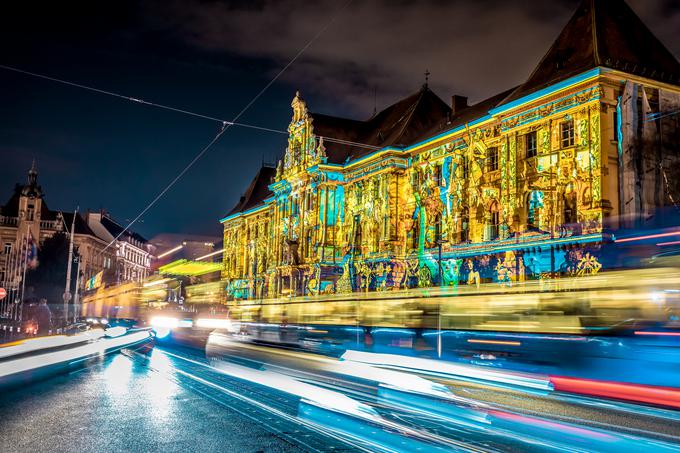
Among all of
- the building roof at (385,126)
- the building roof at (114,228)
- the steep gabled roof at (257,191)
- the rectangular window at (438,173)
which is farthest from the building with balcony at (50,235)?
the rectangular window at (438,173)

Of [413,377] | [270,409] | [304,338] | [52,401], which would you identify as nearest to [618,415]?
[413,377]

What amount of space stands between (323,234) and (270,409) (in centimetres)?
4336

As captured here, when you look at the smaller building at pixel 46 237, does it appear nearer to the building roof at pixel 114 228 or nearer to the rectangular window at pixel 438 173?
the building roof at pixel 114 228

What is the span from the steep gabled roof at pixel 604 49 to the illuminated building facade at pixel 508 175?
0.32 feet

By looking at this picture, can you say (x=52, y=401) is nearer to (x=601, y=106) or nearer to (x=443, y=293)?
(x=443, y=293)

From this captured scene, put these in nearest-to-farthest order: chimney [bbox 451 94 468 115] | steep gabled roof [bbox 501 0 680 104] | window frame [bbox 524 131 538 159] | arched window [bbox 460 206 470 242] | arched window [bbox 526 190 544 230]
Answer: steep gabled roof [bbox 501 0 680 104], arched window [bbox 526 190 544 230], window frame [bbox 524 131 538 159], arched window [bbox 460 206 470 242], chimney [bbox 451 94 468 115]

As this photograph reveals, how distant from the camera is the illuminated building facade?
100ft

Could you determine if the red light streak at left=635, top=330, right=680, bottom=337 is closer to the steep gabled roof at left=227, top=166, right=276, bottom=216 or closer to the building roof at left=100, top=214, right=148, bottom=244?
the steep gabled roof at left=227, top=166, right=276, bottom=216

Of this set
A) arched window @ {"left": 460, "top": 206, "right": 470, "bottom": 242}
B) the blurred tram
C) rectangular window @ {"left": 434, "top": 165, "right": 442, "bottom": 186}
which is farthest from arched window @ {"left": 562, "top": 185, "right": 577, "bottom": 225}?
the blurred tram

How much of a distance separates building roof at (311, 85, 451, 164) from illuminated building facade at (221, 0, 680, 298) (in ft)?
0.59

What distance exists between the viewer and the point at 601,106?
30281mm

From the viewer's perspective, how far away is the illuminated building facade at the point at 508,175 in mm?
30547

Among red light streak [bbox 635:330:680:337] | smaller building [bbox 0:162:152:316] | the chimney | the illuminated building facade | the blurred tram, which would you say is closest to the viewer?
red light streak [bbox 635:330:680:337]

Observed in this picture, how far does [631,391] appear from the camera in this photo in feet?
34.3
